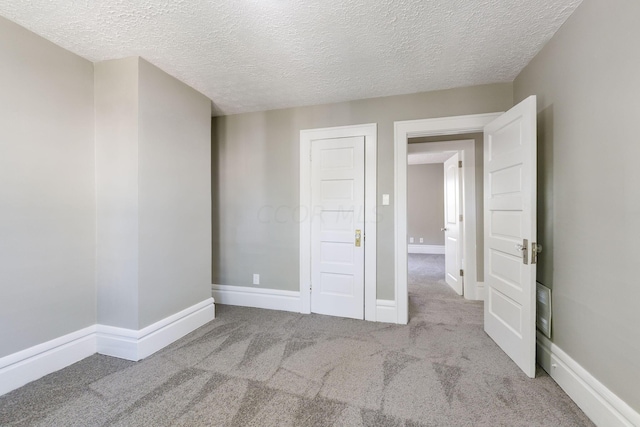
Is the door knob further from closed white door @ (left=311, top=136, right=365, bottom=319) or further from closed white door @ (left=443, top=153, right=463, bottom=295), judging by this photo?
closed white door @ (left=443, top=153, right=463, bottom=295)

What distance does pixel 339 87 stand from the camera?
8.51 feet

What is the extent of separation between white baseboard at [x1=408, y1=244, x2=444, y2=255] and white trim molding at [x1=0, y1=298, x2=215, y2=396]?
636 cm

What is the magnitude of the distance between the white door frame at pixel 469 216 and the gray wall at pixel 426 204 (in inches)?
148

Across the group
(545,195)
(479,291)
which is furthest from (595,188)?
(479,291)

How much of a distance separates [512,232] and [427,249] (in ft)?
18.8

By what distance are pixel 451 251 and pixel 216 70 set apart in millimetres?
3977

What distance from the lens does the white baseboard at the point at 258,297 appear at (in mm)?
3123

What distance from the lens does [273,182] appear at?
10.4 ft

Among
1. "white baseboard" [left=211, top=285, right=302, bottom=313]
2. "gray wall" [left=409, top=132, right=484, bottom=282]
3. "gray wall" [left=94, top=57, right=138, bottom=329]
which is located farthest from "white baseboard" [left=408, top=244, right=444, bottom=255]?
"gray wall" [left=94, top=57, right=138, bottom=329]

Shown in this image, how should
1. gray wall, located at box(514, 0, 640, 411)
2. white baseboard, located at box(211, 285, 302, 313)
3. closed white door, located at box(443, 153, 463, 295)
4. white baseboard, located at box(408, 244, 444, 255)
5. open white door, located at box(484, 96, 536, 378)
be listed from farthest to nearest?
white baseboard, located at box(408, 244, 444, 255) → closed white door, located at box(443, 153, 463, 295) → white baseboard, located at box(211, 285, 302, 313) → open white door, located at box(484, 96, 536, 378) → gray wall, located at box(514, 0, 640, 411)

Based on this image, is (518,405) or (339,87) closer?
(518,405)

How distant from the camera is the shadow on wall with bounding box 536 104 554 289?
1897 millimetres

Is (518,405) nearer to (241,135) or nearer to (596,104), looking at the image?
(596,104)

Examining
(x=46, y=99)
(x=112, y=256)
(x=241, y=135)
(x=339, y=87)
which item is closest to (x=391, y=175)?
(x=339, y=87)
